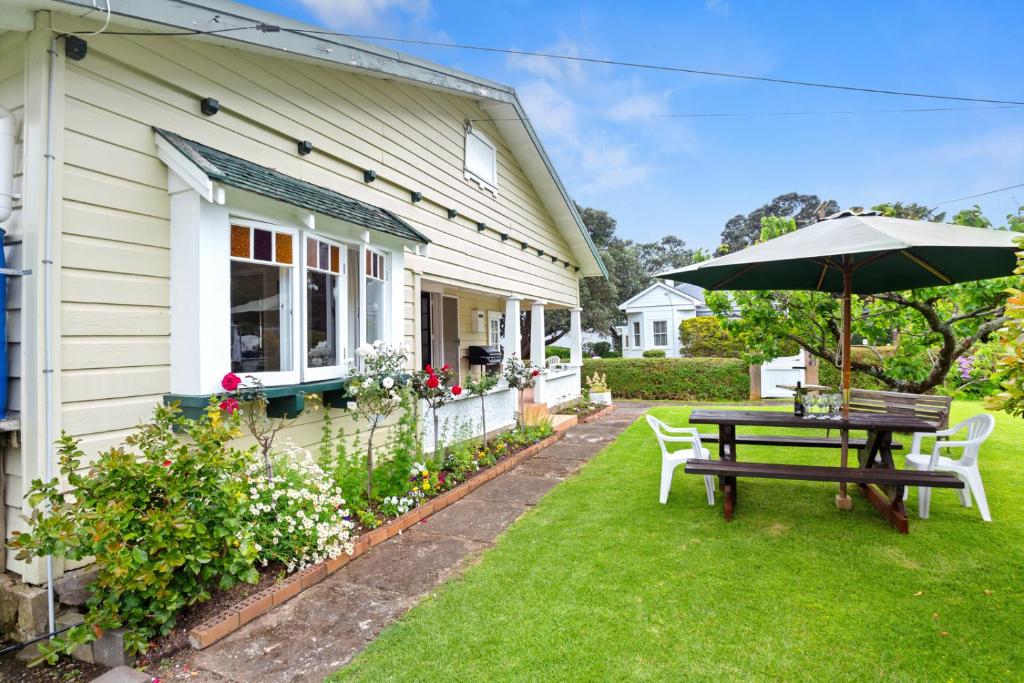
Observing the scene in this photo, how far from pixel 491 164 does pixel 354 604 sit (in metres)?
7.62

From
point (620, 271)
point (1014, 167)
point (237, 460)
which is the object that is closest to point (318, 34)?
point (237, 460)

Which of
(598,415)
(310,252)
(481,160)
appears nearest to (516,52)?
(481,160)

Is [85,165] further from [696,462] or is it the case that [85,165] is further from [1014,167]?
[1014,167]

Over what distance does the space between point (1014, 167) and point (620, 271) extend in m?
17.7

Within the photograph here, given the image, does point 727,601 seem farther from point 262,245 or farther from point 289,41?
point 289,41

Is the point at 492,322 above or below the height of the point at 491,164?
below

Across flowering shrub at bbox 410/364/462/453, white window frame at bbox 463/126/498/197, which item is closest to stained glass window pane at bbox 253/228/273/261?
flowering shrub at bbox 410/364/462/453

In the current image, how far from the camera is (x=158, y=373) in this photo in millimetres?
3473

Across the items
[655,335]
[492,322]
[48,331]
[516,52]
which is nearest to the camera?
[48,331]

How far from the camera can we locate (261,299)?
3.91 metres

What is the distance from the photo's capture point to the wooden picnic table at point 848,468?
4090 mm

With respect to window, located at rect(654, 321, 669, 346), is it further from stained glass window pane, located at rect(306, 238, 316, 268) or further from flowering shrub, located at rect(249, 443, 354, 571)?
flowering shrub, located at rect(249, 443, 354, 571)

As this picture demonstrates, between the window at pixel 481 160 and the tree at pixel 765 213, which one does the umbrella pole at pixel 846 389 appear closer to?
the window at pixel 481 160

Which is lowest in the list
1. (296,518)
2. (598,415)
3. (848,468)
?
(598,415)
